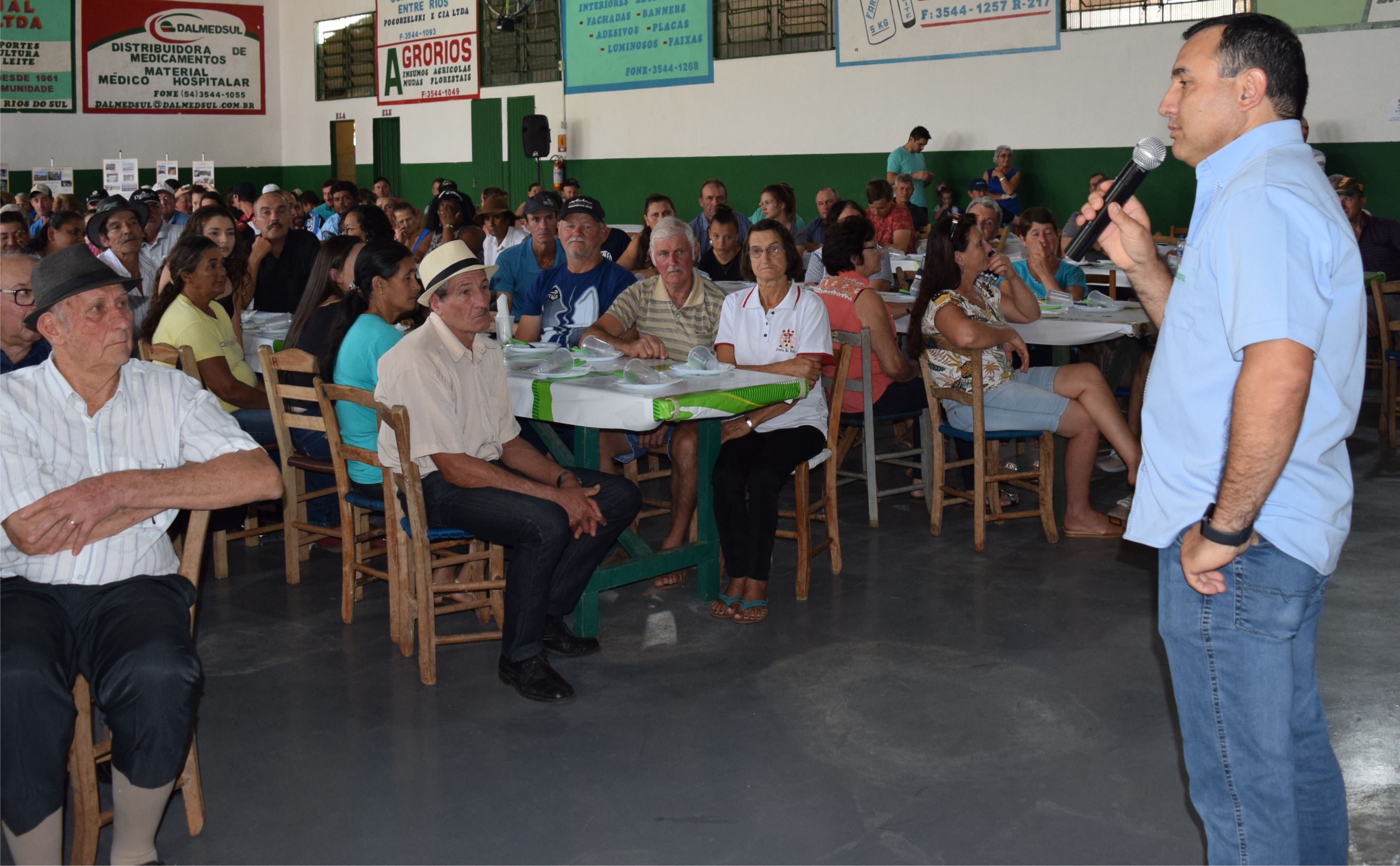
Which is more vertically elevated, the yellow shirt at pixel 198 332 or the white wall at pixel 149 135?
the white wall at pixel 149 135

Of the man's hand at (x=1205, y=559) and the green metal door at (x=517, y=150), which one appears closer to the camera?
the man's hand at (x=1205, y=559)

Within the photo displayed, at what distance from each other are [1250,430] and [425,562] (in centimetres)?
242

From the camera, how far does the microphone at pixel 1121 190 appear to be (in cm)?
212

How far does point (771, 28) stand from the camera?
13617 mm

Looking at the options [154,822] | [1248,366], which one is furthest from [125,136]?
[1248,366]

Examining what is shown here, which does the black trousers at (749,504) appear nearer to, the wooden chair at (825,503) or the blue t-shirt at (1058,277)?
the wooden chair at (825,503)

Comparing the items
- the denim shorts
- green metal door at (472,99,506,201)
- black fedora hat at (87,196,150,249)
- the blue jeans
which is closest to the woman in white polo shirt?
the denim shorts

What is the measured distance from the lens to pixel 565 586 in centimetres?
372

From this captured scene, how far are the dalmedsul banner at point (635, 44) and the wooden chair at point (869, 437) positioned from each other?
977cm

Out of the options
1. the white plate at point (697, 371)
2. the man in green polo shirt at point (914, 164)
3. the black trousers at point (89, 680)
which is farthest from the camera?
the man in green polo shirt at point (914, 164)

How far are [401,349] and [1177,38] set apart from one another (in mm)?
8957

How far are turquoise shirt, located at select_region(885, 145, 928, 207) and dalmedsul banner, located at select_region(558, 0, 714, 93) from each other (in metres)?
2.98

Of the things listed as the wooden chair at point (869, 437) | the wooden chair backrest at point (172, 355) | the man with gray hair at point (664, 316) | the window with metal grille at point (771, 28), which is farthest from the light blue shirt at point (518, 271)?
the window with metal grille at point (771, 28)

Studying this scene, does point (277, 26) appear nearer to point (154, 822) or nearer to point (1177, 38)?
point (1177, 38)
